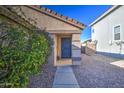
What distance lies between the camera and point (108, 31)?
46.9 ft

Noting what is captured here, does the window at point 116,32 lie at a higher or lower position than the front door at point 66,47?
higher

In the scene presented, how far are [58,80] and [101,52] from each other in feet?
36.8

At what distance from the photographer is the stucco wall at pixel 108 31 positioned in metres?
11.8

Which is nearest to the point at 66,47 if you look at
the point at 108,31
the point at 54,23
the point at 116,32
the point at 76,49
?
the point at 108,31

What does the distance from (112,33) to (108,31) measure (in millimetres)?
1024

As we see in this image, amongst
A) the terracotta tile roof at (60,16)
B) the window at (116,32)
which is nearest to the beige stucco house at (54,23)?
the terracotta tile roof at (60,16)

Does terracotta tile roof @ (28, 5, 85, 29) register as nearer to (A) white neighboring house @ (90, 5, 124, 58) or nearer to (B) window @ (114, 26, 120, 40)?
(A) white neighboring house @ (90, 5, 124, 58)

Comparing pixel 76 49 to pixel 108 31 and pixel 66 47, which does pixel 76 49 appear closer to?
pixel 66 47

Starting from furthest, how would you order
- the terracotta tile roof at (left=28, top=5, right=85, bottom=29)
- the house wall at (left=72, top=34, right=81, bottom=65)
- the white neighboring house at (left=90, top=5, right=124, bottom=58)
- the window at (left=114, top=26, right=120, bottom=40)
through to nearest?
1. the window at (left=114, top=26, right=120, bottom=40)
2. the white neighboring house at (left=90, top=5, right=124, bottom=58)
3. the house wall at (left=72, top=34, right=81, bottom=65)
4. the terracotta tile roof at (left=28, top=5, right=85, bottom=29)

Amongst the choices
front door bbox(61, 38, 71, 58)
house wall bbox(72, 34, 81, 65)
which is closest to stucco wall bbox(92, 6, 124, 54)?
front door bbox(61, 38, 71, 58)

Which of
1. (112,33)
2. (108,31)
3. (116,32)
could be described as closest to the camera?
A: (116,32)

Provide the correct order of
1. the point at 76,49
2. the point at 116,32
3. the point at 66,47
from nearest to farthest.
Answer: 1. the point at 76,49
2. the point at 116,32
3. the point at 66,47

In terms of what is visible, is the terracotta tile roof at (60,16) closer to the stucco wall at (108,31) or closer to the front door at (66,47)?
the stucco wall at (108,31)

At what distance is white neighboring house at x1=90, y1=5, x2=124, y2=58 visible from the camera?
1173 cm
